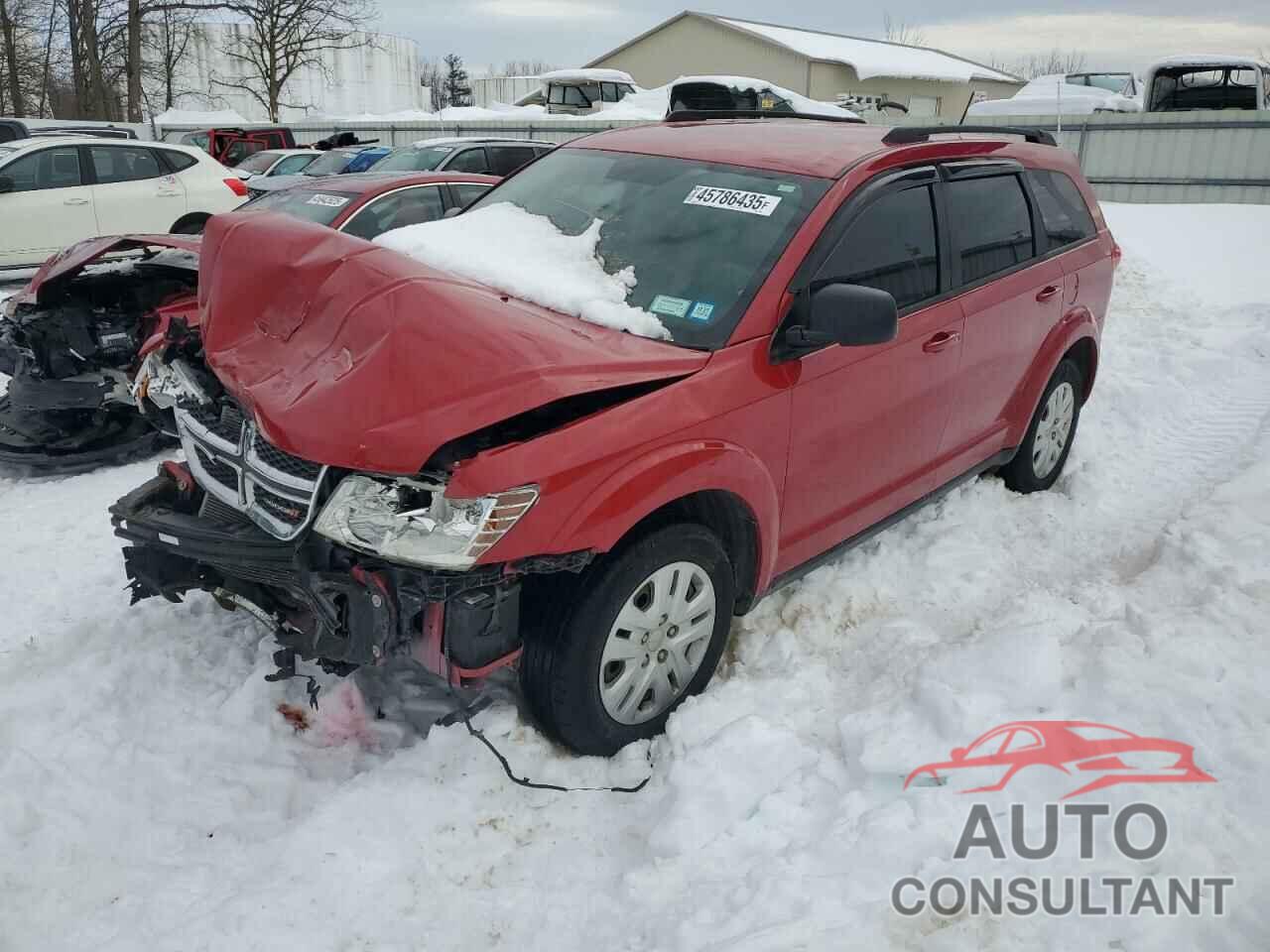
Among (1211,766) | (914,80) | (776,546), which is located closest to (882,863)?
(1211,766)

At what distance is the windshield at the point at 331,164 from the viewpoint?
45.2 feet

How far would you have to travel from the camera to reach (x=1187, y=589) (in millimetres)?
3531

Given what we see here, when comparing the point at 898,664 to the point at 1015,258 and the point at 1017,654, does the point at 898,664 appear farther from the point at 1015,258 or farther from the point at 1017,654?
the point at 1015,258

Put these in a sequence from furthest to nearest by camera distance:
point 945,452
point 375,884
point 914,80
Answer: point 914,80, point 945,452, point 375,884

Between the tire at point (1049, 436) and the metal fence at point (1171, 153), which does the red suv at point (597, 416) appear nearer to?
the tire at point (1049, 436)

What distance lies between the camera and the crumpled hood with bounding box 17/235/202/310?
504 centimetres

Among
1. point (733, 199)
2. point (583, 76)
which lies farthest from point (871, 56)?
point (733, 199)

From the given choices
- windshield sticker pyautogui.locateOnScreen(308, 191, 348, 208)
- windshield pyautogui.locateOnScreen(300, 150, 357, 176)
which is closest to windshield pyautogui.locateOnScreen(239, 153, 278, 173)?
windshield pyautogui.locateOnScreen(300, 150, 357, 176)

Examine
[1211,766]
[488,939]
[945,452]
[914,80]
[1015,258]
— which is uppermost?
[914,80]

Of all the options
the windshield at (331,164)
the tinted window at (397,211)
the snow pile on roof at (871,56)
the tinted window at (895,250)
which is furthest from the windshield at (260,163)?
the snow pile on roof at (871,56)

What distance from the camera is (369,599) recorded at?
260cm

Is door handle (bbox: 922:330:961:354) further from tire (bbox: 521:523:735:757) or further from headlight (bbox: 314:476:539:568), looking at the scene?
headlight (bbox: 314:476:539:568)

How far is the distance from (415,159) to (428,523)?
10637 millimetres

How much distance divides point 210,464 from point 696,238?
1861 mm
